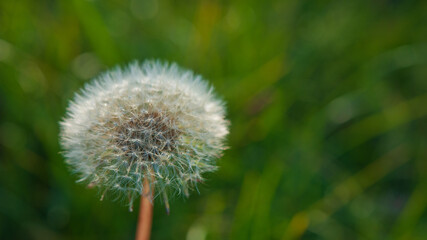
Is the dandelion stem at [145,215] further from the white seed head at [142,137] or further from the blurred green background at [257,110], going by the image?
the blurred green background at [257,110]

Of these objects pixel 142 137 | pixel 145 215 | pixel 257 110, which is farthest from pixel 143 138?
pixel 257 110

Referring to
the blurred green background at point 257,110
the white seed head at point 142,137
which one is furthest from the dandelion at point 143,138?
the blurred green background at point 257,110

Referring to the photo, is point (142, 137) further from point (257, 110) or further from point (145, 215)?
point (257, 110)

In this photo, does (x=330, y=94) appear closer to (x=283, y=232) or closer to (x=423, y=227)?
(x=423, y=227)

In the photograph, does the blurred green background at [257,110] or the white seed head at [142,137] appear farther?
the blurred green background at [257,110]

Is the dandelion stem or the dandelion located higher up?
the dandelion

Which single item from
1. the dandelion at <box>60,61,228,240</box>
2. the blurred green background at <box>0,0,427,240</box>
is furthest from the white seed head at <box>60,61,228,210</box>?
the blurred green background at <box>0,0,427,240</box>

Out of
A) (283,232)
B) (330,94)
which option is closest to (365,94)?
(330,94)

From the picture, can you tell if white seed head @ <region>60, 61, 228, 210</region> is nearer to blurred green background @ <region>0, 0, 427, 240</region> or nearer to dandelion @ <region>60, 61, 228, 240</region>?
dandelion @ <region>60, 61, 228, 240</region>
